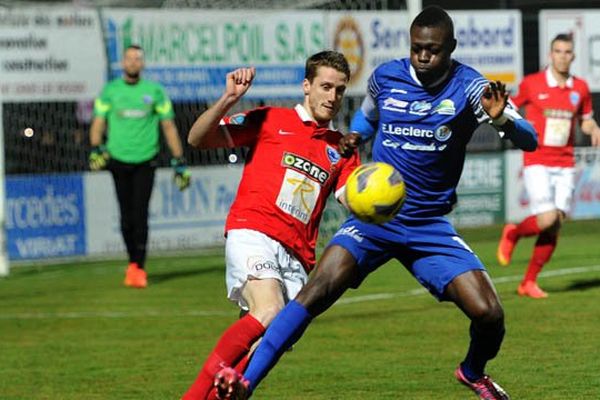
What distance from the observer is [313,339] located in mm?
12453

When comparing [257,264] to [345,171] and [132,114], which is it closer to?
[345,171]

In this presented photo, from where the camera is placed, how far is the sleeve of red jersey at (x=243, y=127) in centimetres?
855

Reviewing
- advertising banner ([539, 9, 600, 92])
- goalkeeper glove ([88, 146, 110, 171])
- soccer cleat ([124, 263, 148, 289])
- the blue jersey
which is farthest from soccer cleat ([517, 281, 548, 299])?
advertising banner ([539, 9, 600, 92])

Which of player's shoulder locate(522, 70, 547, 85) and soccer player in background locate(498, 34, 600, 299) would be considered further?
player's shoulder locate(522, 70, 547, 85)

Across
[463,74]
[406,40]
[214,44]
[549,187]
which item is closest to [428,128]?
[463,74]

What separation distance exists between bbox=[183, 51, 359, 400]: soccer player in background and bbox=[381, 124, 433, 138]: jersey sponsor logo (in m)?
0.24

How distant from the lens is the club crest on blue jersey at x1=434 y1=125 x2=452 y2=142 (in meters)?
8.52

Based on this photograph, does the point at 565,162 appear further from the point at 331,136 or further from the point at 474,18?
the point at 474,18

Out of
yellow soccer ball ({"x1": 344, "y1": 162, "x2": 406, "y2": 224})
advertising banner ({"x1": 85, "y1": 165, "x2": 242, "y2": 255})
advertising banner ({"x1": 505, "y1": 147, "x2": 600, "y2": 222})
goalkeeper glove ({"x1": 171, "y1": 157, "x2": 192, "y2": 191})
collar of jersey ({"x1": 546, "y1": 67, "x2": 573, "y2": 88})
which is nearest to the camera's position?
yellow soccer ball ({"x1": 344, "y1": 162, "x2": 406, "y2": 224})

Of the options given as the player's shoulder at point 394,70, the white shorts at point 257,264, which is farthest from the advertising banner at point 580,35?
the white shorts at point 257,264

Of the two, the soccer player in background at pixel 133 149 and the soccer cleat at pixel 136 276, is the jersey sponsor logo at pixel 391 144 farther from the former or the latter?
the soccer cleat at pixel 136 276

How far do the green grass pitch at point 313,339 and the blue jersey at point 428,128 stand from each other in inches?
57.7

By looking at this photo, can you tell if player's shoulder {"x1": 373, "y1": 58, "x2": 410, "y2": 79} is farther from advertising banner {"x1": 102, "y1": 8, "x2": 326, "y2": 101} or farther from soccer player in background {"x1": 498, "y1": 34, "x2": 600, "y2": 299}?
advertising banner {"x1": 102, "y1": 8, "x2": 326, "y2": 101}

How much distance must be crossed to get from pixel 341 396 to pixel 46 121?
468 inches
